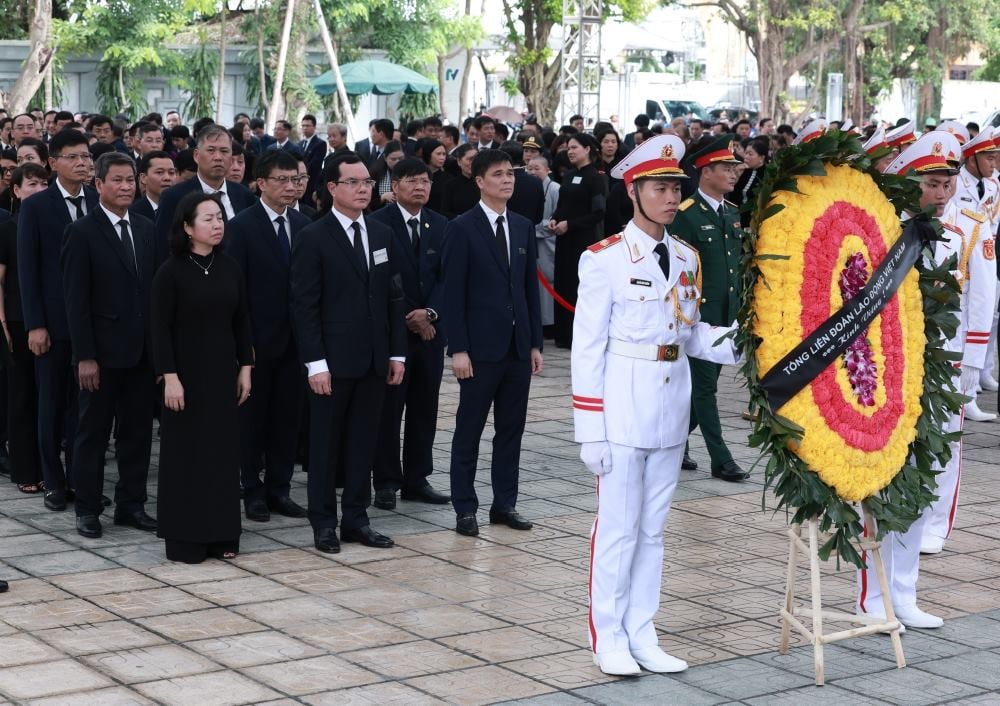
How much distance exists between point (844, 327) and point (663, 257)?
2.39ft

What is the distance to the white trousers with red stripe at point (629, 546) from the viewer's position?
571 cm

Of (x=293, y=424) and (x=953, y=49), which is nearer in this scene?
(x=293, y=424)

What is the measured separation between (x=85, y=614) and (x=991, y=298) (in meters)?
4.57

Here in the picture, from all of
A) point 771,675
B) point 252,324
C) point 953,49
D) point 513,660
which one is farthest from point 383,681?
point 953,49

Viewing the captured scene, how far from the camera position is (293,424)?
8305mm

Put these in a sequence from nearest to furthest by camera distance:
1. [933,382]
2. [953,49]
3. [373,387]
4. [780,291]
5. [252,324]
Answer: [780,291] < [933,382] < [373,387] < [252,324] < [953,49]

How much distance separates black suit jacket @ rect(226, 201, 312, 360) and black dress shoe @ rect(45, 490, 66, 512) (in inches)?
53.9

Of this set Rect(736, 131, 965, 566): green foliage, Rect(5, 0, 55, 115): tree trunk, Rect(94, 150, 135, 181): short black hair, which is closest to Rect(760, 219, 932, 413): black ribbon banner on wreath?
Rect(736, 131, 965, 566): green foliage

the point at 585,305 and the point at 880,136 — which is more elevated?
the point at 880,136

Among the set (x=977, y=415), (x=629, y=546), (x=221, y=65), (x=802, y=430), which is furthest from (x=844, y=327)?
(x=221, y=65)

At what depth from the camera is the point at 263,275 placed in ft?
26.3

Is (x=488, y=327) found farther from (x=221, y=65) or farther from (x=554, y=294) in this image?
(x=221, y=65)

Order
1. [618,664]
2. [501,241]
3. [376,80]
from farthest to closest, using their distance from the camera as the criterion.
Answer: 1. [376,80]
2. [501,241]
3. [618,664]

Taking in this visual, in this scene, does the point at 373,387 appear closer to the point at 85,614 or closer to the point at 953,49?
the point at 85,614
